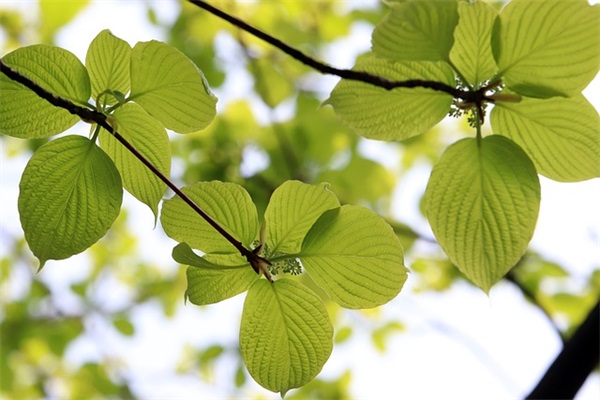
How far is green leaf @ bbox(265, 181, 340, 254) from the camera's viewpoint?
1.34ft

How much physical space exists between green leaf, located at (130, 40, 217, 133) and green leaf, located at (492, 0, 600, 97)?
0.60 ft

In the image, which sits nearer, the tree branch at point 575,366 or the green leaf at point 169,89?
the green leaf at point 169,89

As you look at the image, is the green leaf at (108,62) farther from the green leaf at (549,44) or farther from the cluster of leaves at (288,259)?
the green leaf at (549,44)

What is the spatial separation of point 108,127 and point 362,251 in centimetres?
17

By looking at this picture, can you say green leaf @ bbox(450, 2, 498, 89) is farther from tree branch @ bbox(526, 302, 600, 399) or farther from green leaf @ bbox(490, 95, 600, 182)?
tree branch @ bbox(526, 302, 600, 399)

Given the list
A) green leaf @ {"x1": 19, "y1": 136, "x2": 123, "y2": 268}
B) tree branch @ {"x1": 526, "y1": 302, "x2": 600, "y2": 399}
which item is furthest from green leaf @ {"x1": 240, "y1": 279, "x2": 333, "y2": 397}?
tree branch @ {"x1": 526, "y1": 302, "x2": 600, "y2": 399}

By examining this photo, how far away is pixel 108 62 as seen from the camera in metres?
0.42

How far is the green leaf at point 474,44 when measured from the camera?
390 mm

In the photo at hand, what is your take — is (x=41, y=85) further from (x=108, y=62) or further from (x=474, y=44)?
(x=474, y=44)

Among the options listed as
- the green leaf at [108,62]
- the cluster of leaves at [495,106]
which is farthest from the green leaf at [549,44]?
the green leaf at [108,62]

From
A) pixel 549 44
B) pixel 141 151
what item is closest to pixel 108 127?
pixel 141 151

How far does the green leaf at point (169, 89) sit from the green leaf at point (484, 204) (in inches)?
6.0

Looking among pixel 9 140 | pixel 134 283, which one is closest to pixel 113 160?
pixel 9 140

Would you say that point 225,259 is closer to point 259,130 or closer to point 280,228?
point 280,228
